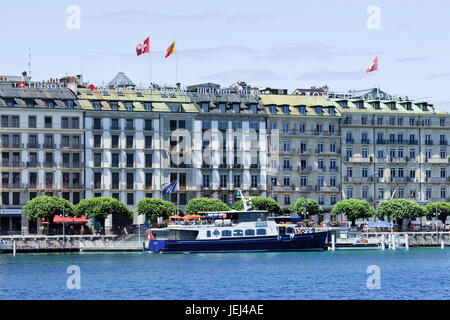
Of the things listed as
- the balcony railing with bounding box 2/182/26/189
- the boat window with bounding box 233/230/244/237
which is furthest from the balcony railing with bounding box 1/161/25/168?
the boat window with bounding box 233/230/244/237

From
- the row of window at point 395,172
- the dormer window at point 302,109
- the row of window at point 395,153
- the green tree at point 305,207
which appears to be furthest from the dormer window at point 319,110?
the green tree at point 305,207

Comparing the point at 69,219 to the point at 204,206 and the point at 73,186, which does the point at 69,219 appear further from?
the point at 204,206

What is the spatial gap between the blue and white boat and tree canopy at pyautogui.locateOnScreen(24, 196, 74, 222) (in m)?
12.4

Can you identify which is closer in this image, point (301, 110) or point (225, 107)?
point (225, 107)

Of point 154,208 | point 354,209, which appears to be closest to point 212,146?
point 154,208

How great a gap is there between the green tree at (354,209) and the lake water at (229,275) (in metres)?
17.7

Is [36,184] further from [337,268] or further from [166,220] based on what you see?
[337,268]

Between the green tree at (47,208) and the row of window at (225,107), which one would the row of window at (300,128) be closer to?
the row of window at (225,107)

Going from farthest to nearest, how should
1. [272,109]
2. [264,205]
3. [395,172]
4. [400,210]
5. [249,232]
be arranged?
1. [395,172]
2. [272,109]
3. [400,210]
4. [264,205]
5. [249,232]

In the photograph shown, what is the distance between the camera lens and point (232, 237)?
9125 cm

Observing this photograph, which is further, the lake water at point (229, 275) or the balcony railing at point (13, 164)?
the balcony railing at point (13, 164)

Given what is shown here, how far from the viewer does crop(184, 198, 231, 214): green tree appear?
343 feet

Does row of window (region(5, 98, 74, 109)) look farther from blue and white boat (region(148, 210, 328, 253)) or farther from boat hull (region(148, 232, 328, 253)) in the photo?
boat hull (region(148, 232, 328, 253))

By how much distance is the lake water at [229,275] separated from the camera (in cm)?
5200
